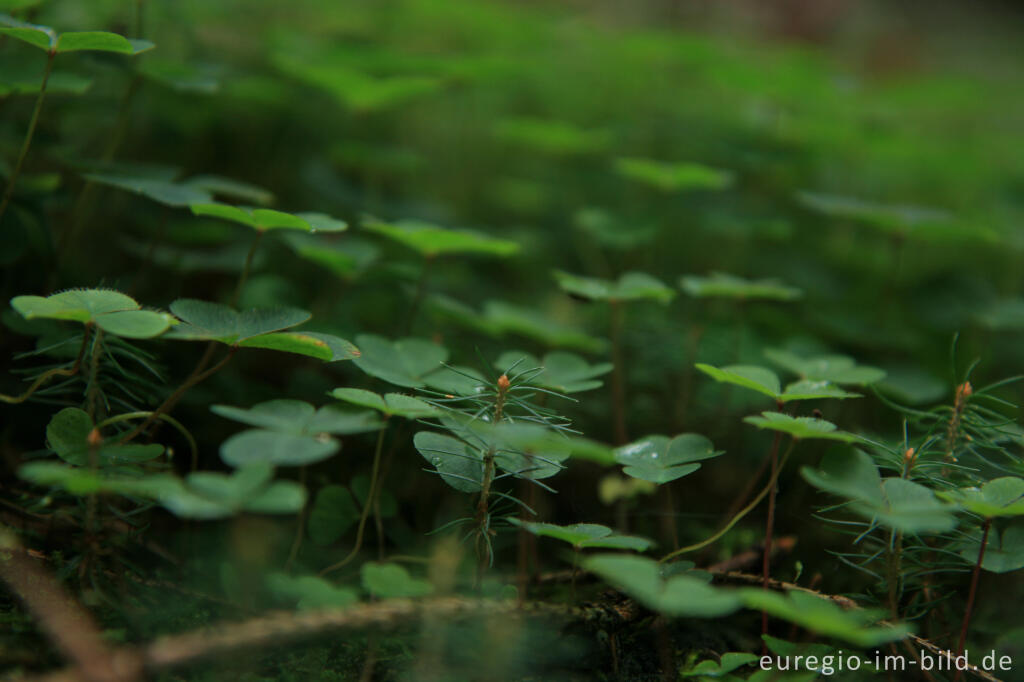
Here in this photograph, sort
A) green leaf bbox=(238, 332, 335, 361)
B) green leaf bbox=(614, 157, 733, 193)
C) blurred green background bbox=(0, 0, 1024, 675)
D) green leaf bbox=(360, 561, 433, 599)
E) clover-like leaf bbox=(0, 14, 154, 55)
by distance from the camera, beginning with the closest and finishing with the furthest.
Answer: green leaf bbox=(360, 561, 433, 599), green leaf bbox=(238, 332, 335, 361), clover-like leaf bbox=(0, 14, 154, 55), blurred green background bbox=(0, 0, 1024, 675), green leaf bbox=(614, 157, 733, 193)

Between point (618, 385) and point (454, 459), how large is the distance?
1.70ft

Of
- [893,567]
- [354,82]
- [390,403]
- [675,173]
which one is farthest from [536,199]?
[893,567]

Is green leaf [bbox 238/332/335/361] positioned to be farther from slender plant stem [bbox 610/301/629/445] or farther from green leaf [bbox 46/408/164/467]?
slender plant stem [bbox 610/301/629/445]

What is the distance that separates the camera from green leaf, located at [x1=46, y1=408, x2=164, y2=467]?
0.79 metres

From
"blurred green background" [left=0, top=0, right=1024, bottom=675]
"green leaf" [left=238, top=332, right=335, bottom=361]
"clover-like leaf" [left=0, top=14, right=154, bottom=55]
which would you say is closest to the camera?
"green leaf" [left=238, top=332, right=335, bottom=361]

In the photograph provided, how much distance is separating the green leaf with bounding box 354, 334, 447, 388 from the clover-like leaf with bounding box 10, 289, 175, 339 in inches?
A: 10.8

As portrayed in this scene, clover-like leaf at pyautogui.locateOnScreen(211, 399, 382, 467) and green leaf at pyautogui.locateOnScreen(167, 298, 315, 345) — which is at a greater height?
green leaf at pyautogui.locateOnScreen(167, 298, 315, 345)

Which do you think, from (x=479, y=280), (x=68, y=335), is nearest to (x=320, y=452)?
(x=68, y=335)

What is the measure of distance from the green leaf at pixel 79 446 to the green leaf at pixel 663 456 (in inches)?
23.9

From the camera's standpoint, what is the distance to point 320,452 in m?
0.68

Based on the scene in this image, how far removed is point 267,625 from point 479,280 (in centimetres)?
120

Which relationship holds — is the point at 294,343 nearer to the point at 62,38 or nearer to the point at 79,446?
the point at 79,446

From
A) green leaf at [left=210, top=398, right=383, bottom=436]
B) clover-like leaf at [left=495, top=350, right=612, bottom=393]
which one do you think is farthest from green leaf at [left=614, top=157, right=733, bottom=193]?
green leaf at [left=210, top=398, right=383, bottom=436]

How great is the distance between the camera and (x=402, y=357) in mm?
1045
